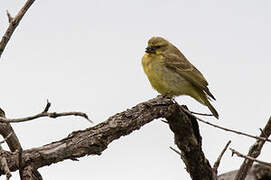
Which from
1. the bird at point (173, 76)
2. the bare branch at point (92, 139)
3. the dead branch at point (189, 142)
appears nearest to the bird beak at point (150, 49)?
the bird at point (173, 76)

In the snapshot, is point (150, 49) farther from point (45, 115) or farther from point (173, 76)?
point (45, 115)

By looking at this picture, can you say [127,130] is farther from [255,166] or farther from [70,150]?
[255,166]

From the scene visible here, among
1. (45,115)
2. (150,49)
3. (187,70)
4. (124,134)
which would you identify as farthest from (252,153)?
(150,49)

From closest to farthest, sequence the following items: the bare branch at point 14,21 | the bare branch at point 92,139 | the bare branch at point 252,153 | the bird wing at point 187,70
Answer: the bare branch at point 14,21, the bare branch at point 92,139, the bare branch at point 252,153, the bird wing at point 187,70

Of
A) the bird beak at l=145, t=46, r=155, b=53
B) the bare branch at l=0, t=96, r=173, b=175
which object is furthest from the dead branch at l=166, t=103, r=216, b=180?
the bird beak at l=145, t=46, r=155, b=53

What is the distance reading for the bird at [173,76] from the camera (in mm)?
7777

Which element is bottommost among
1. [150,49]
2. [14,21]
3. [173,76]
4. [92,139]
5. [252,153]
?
[252,153]

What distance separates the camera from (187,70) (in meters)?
8.29

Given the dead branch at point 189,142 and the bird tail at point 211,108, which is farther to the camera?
the bird tail at point 211,108

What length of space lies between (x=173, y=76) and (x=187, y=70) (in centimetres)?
42

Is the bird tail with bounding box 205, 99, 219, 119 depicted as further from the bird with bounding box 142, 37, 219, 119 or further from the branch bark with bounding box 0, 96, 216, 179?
the branch bark with bounding box 0, 96, 216, 179

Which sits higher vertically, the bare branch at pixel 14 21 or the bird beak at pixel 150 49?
the bird beak at pixel 150 49

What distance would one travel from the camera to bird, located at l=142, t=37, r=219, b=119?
7.78 meters

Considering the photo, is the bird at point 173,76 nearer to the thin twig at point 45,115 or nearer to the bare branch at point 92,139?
the bare branch at point 92,139
